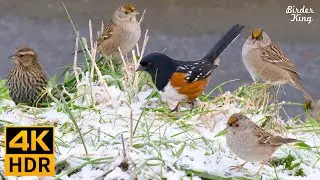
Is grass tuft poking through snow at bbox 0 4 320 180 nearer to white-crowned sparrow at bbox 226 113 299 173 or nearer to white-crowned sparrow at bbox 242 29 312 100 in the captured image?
white-crowned sparrow at bbox 226 113 299 173

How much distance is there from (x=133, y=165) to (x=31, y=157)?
447 mm

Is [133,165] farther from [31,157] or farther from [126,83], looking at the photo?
[126,83]

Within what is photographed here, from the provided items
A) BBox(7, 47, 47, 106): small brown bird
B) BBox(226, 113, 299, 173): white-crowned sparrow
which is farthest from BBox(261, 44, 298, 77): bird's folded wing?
BBox(226, 113, 299, 173): white-crowned sparrow

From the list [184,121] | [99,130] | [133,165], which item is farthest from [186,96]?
[133,165]

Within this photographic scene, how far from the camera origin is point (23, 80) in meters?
5.95

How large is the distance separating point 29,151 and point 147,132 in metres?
0.55

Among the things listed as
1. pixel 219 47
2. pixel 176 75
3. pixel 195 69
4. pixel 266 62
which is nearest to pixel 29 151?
pixel 176 75

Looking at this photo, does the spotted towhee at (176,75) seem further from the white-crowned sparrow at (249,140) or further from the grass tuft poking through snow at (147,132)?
the white-crowned sparrow at (249,140)

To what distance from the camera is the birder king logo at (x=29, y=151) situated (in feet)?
13.4

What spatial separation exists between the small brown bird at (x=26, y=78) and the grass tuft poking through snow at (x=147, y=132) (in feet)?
1.34

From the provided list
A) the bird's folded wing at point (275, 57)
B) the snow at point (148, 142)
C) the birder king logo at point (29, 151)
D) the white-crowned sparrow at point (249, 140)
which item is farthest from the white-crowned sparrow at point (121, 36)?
the birder king logo at point (29, 151)

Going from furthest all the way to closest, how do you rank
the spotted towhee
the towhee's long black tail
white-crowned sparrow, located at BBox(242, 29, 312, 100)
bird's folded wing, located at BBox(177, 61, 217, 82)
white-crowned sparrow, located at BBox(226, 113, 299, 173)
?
1. white-crowned sparrow, located at BBox(242, 29, 312, 100)
2. the towhee's long black tail
3. bird's folded wing, located at BBox(177, 61, 217, 82)
4. the spotted towhee
5. white-crowned sparrow, located at BBox(226, 113, 299, 173)

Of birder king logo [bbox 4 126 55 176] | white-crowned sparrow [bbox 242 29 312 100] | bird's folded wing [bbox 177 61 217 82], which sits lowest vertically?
white-crowned sparrow [bbox 242 29 312 100]

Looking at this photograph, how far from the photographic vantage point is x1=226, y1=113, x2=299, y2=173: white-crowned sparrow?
436 cm
